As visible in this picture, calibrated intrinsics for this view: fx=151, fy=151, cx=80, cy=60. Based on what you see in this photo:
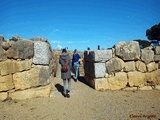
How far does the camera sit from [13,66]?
18.1 feet

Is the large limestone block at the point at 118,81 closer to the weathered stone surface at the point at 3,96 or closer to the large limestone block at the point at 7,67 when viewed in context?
the large limestone block at the point at 7,67

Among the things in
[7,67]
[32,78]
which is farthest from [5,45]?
[32,78]

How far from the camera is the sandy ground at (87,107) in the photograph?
424cm

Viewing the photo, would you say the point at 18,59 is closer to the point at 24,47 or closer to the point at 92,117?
the point at 24,47

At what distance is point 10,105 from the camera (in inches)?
201

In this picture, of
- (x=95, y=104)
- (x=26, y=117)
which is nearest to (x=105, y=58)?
(x=95, y=104)

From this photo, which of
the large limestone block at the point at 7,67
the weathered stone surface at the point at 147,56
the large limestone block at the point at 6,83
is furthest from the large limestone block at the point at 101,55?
the large limestone block at the point at 6,83

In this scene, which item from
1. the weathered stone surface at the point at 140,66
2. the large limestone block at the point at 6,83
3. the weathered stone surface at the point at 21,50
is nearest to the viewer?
the large limestone block at the point at 6,83

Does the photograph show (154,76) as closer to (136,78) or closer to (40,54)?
(136,78)

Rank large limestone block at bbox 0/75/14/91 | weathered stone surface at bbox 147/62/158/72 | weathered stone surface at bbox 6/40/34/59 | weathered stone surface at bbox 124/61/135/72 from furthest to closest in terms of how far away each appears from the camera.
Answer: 1. weathered stone surface at bbox 147/62/158/72
2. weathered stone surface at bbox 124/61/135/72
3. weathered stone surface at bbox 6/40/34/59
4. large limestone block at bbox 0/75/14/91

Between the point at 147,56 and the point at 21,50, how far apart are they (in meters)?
5.65

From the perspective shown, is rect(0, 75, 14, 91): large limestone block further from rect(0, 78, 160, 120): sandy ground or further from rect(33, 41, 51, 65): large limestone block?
rect(33, 41, 51, 65): large limestone block

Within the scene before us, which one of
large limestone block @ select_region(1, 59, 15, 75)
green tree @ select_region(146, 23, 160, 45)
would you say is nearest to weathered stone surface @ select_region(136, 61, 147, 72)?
large limestone block @ select_region(1, 59, 15, 75)

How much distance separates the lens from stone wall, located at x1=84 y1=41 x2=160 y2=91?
6.80 meters
